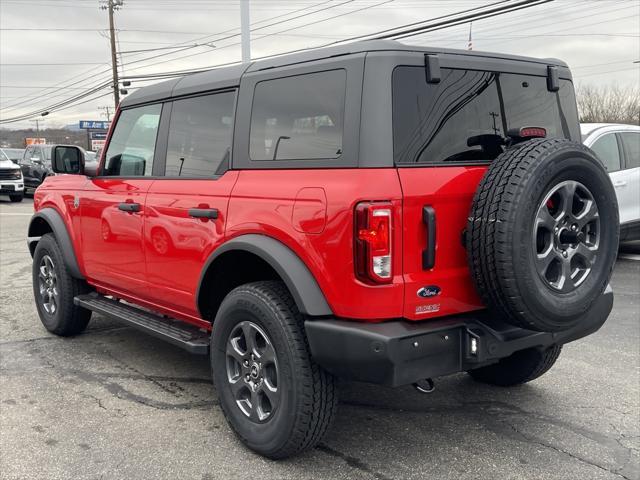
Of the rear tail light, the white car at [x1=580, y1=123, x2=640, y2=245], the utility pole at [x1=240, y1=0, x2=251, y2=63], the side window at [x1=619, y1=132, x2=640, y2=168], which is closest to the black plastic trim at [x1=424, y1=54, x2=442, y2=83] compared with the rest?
the rear tail light

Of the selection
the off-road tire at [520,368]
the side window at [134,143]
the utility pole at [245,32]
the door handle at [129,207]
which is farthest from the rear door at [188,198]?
the utility pole at [245,32]

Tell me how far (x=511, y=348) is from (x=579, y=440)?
34.0 inches

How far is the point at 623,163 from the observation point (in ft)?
26.1

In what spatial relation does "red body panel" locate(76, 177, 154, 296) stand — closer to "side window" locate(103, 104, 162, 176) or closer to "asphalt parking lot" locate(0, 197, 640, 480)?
"side window" locate(103, 104, 162, 176)

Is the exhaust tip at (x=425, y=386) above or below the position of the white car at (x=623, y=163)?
below

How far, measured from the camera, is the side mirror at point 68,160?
4.77m

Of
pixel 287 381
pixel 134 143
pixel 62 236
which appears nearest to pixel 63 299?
pixel 62 236

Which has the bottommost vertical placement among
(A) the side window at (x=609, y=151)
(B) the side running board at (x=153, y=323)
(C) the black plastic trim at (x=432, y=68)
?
(B) the side running board at (x=153, y=323)

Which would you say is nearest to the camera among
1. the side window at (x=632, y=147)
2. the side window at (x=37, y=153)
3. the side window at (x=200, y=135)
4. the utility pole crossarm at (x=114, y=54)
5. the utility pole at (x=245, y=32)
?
the side window at (x=200, y=135)

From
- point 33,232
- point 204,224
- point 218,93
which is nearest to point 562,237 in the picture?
point 204,224

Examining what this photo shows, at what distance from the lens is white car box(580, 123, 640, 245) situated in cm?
778

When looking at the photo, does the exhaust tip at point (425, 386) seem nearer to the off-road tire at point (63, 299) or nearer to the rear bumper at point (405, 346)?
the rear bumper at point (405, 346)

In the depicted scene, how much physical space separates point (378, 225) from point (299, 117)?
2.60ft

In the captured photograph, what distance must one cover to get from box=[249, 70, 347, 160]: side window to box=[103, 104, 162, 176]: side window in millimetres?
1112
